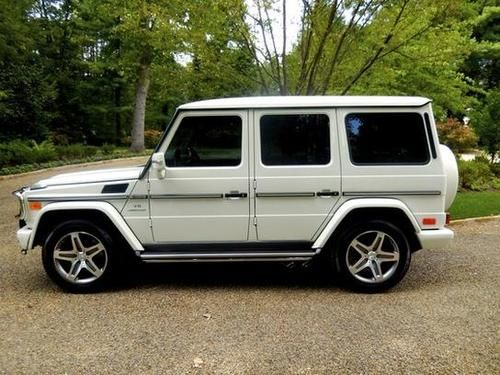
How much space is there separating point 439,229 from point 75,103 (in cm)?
2667

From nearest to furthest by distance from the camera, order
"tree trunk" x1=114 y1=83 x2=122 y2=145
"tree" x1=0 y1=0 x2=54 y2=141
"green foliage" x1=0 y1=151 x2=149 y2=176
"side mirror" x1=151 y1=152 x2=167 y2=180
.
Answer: "side mirror" x1=151 y1=152 x2=167 y2=180, "green foliage" x1=0 y1=151 x2=149 y2=176, "tree" x1=0 y1=0 x2=54 y2=141, "tree trunk" x1=114 y1=83 x2=122 y2=145

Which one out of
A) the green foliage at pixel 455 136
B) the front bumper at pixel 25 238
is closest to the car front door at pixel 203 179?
the front bumper at pixel 25 238

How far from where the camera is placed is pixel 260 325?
3.99 metres

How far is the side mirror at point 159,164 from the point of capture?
14.9 ft

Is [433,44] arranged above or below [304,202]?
above

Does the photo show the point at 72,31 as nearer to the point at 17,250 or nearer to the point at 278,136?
the point at 17,250

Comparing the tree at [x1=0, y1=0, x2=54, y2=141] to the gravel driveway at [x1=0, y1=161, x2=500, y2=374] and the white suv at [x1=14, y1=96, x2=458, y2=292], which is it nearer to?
the white suv at [x1=14, y1=96, x2=458, y2=292]

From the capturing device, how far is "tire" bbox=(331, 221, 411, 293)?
475 centimetres

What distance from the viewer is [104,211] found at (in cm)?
465

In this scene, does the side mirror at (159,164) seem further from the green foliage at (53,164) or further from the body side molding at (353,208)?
the green foliage at (53,164)

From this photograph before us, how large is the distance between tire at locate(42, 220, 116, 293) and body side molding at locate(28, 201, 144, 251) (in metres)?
0.17

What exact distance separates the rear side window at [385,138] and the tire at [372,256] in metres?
0.69

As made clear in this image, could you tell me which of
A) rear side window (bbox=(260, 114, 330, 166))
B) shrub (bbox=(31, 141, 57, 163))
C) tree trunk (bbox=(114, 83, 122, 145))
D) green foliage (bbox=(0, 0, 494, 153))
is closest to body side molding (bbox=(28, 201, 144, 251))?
rear side window (bbox=(260, 114, 330, 166))

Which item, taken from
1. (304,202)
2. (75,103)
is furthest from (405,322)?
(75,103)
